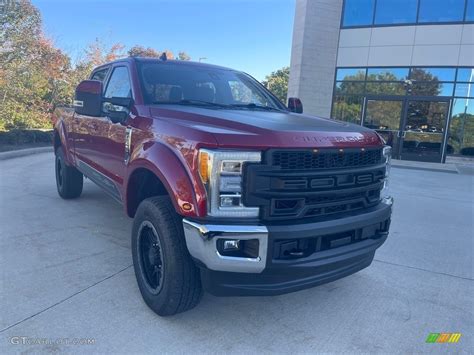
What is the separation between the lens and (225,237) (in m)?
2.18

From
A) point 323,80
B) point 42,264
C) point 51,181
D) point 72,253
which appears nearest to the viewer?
point 42,264

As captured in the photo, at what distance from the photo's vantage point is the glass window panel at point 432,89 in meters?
14.5

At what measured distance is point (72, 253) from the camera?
371cm

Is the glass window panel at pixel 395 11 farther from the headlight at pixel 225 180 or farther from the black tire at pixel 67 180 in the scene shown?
the headlight at pixel 225 180

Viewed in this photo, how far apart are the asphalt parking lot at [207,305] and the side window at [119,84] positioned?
63.1 inches

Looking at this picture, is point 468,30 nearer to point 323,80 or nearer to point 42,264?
point 323,80

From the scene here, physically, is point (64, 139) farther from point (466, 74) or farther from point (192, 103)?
point (466, 74)

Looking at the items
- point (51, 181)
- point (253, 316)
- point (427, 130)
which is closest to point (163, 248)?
point (253, 316)

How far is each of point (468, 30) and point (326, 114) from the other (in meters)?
5.99

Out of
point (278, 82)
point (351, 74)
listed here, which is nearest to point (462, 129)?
point (351, 74)

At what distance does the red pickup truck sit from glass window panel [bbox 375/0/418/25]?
14.2m

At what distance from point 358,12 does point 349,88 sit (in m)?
3.13

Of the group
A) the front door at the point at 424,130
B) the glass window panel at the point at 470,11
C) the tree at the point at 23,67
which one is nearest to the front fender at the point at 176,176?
the tree at the point at 23,67

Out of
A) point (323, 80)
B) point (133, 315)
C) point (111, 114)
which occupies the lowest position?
point (133, 315)
